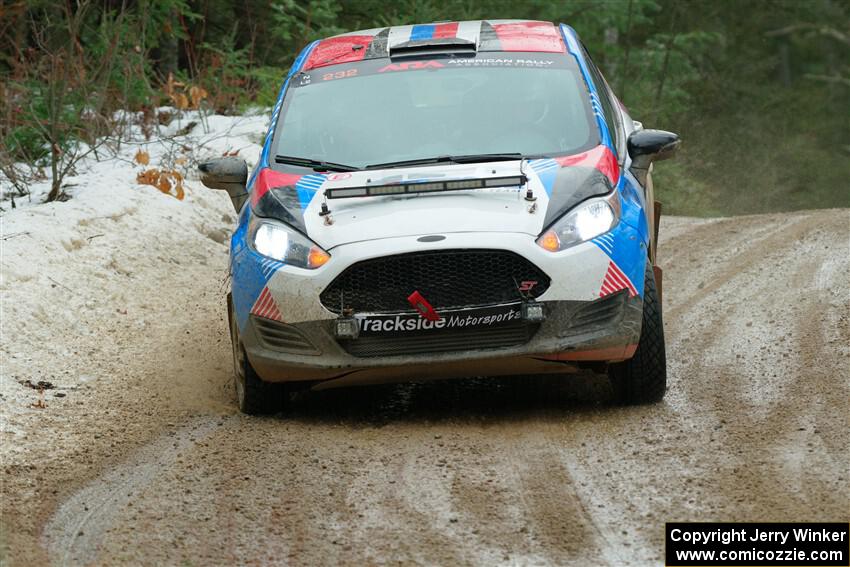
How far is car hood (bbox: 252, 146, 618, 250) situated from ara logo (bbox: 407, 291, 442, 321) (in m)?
0.29

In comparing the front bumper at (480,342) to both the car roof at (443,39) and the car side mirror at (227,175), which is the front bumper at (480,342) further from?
the car roof at (443,39)

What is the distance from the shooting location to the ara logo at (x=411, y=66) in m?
7.79

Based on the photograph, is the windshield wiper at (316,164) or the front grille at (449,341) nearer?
the front grille at (449,341)

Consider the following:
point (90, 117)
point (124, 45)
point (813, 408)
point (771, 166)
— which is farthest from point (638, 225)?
point (771, 166)

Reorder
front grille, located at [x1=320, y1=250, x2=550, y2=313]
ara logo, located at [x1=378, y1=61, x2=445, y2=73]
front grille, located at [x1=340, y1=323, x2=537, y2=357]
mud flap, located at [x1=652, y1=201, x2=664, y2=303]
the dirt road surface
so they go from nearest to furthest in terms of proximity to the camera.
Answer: the dirt road surface
front grille, located at [x1=320, y1=250, x2=550, y2=313]
front grille, located at [x1=340, y1=323, x2=537, y2=357]
mud flap, located at [x1=652, y1=201, x2=664, y2=303]
ara logo, located at [x1=378, y1=61, x2=445, y2=73]

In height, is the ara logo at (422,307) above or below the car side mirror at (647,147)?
below

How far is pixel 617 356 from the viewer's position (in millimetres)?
6484

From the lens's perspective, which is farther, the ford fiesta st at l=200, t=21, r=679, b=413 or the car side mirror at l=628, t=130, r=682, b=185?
the car side mirror at l=628, t=130, r=682, b=185

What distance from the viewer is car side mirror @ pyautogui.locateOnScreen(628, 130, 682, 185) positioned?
722cm

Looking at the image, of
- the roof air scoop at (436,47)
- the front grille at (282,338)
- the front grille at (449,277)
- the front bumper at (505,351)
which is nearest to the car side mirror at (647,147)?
the front bumper at (505,351)

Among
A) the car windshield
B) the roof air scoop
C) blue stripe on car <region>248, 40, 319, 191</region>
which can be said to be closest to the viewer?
the car windshield

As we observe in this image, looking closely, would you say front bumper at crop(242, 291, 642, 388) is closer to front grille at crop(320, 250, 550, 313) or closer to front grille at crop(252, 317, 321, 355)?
front grille at crop(252, 317, 321, 355)

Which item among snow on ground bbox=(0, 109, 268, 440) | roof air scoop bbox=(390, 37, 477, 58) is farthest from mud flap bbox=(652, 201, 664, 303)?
snow on ground bbox=(0, 109, 268, 440)

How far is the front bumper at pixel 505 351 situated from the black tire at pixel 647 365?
4.6 inches
